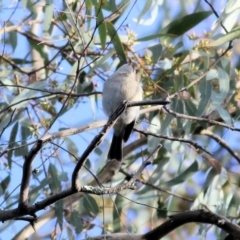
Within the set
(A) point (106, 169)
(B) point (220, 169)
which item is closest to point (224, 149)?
(B) point (220, 169)

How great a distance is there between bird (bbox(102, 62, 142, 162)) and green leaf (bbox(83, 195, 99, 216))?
208 millimetres

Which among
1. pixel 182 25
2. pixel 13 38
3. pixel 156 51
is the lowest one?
pixel 156 51

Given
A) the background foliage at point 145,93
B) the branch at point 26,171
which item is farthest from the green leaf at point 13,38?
the branch at point 26,171

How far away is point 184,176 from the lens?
345cm

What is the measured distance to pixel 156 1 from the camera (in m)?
3.04

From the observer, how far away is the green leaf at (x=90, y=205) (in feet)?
10.2

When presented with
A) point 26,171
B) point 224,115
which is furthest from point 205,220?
point 26,171

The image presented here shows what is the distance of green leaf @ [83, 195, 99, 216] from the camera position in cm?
309

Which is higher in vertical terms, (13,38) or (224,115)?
(13,38)

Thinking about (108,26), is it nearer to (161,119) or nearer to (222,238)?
(161,119)

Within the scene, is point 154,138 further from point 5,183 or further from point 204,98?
point 5,183

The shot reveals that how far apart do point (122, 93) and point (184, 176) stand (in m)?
0.62

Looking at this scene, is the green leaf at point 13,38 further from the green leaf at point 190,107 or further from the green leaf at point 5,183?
the green leaf at point 190,107

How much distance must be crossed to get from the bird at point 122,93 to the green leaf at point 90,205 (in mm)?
208
